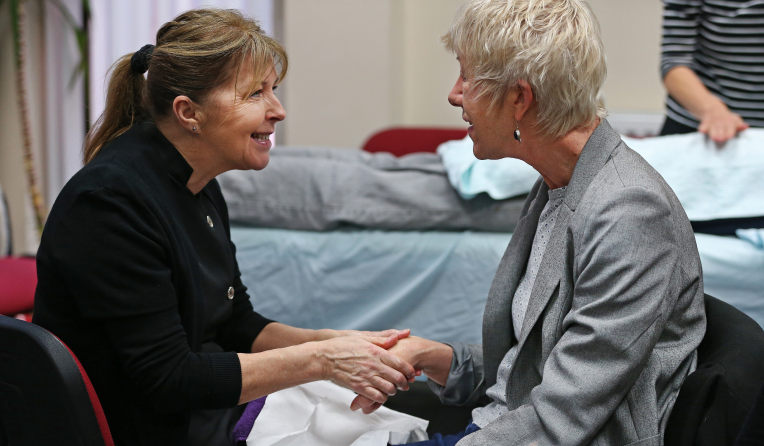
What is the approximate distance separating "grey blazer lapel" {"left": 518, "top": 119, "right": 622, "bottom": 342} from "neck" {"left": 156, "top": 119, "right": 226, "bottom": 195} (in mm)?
640

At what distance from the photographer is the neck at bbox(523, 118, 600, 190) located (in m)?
1.11

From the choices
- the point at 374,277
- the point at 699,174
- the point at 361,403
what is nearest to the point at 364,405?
the point at 361,403

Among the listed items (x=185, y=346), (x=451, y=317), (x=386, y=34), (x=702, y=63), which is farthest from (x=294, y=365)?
(x=386, y=34)

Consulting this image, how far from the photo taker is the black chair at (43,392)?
94 centimetres

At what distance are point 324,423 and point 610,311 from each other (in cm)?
62

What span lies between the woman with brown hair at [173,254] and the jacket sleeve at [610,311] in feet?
1.18

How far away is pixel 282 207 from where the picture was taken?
206 cm

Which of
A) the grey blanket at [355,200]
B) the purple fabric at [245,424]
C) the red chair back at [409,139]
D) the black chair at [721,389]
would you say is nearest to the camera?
the black chair at [721,389]

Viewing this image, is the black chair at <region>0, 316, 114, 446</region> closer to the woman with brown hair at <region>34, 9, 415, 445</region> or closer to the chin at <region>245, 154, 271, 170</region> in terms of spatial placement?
the woman with brown hair at <region>34, 9, 415, 445</region>

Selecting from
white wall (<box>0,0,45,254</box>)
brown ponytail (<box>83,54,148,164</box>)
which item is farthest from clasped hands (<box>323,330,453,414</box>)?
white wall (<box>0,0,45,254</box>)

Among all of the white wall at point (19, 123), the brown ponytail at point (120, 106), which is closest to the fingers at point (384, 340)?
the brown ponytail at point (120, 106)

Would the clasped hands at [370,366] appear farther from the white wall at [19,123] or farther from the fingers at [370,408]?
the white wall at [19,123]

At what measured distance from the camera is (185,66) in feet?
3.85

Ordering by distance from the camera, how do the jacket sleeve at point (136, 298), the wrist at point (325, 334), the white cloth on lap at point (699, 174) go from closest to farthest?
the jacket sleeve at point (136, 298) → the wrist at point (325, 334) → the white cloth on lap at point (699, 174)
